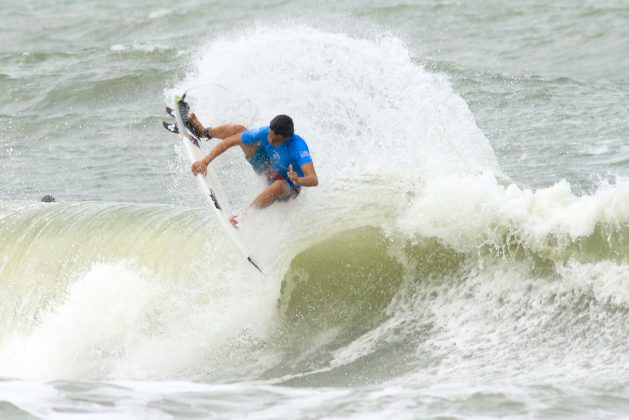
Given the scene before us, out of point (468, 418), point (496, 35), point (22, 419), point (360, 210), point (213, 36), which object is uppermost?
point (213, 36)

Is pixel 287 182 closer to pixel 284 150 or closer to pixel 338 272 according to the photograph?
pixel 284 150

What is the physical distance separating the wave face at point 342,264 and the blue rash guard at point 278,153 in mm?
475

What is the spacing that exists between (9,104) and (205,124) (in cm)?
1008

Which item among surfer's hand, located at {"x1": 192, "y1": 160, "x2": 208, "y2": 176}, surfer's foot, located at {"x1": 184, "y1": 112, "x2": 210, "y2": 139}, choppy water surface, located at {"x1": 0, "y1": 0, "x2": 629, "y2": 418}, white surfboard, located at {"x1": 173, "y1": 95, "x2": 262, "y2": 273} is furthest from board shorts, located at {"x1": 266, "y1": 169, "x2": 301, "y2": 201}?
surfer's foot, located at {"x1": 184, "y1": 112, "x2": 210, "y2": 139}

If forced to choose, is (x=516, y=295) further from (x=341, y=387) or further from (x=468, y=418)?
(x=468, y=418)

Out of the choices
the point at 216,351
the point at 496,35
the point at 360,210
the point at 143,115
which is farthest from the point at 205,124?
the point at 496,35

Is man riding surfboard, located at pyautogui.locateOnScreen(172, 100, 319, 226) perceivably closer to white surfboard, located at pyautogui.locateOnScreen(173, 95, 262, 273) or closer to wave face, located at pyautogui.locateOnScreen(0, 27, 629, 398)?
white surfboard, located at pyautogui.locateOnScreen(173, 95, 262, 273)

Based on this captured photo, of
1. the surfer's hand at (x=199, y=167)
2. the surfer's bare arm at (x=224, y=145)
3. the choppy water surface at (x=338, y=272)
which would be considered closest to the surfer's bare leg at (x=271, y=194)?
the choppy water surface at (x=338, y=272)

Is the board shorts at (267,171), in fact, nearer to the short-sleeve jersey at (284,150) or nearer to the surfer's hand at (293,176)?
the short-sleeve jersey at (284,150)

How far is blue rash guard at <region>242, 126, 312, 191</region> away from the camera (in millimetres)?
10023

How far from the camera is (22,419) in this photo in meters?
7.02

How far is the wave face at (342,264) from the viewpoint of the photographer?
9242 millimetres

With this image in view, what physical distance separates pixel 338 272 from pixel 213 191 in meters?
1.39

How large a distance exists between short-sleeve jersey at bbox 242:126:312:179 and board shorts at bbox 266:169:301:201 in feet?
0.20
